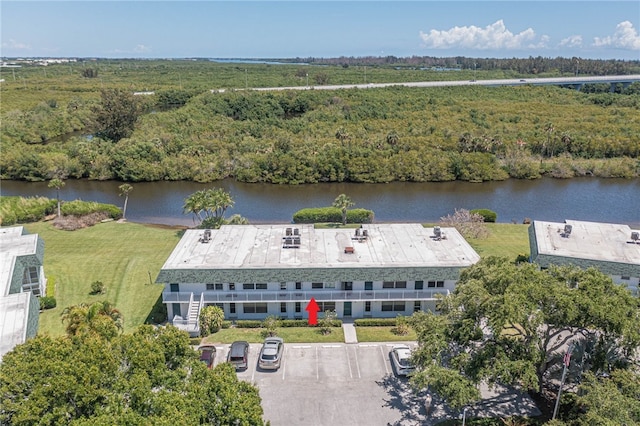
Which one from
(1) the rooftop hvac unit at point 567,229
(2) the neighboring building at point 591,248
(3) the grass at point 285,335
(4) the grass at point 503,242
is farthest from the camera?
(4) the grass at point 503,242

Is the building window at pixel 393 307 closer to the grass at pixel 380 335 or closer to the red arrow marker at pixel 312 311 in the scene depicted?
the grass at pixel 380 335

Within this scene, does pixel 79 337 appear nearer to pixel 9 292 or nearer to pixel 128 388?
pixel 128 388

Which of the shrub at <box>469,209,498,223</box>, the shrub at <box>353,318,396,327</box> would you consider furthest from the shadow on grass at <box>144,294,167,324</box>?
the shrub at <box>469,209,498,223</box>

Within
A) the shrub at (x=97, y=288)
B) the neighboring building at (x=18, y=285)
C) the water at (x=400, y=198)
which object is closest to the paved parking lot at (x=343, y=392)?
the neighboring building at (x=18, y=285)

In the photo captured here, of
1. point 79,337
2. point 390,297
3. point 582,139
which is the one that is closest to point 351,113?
point 582,139

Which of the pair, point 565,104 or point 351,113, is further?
point 565,104

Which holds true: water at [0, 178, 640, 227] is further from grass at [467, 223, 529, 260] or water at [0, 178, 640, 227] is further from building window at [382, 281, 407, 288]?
building window at [382, 281, 407, 288]
